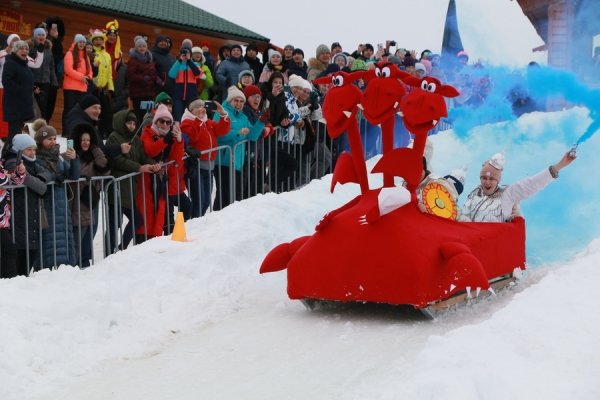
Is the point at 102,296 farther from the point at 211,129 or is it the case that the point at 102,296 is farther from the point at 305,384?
the point at 211,129

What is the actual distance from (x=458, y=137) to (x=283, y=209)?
6.96 m

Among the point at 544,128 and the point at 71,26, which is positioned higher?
the point at 71,26

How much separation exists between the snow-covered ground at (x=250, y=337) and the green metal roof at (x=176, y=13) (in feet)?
35.2

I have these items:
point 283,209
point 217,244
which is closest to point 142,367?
point 217,244

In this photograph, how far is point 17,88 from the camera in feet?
40.0

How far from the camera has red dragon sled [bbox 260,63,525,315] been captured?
6547 millimetres

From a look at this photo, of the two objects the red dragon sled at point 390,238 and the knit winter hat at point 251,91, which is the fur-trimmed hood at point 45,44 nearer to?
the knit winter hat at point 251,91

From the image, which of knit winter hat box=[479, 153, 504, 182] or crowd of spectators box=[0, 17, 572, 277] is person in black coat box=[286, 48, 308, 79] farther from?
knit winter hat box=[479, 153, 504, 182]

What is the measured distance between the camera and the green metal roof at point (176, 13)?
18.6m

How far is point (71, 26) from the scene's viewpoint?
1792 centimetres

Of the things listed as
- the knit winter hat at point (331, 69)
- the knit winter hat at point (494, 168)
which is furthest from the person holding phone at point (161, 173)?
the knit winter hat at point (331, 69)

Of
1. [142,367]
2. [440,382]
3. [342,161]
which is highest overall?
[342,161]

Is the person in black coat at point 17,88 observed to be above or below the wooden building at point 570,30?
below

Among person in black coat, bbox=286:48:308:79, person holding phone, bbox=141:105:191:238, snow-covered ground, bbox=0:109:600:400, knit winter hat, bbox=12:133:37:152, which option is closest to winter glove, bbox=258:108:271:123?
person holding phone, bbox=141:105:191:238
